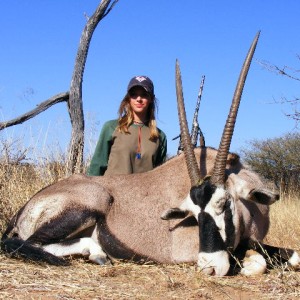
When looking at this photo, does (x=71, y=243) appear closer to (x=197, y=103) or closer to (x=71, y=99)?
(x=197, y=103)

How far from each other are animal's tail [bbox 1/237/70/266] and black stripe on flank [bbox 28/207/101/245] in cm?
29

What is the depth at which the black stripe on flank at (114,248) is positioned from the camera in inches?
178

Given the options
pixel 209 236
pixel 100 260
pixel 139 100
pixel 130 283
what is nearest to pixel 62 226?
pixel 100 260

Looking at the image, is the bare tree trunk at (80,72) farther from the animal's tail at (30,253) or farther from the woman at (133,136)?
the animal's tail at (30,253)

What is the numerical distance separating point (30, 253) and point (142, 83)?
7.07 feet

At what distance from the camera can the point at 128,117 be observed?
5656 millimetres

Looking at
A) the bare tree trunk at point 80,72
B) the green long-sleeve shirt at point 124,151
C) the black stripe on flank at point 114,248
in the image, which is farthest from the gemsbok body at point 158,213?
the bare tree trunk at point 80,72

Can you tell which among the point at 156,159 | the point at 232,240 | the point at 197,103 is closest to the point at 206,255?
the point at 232,240

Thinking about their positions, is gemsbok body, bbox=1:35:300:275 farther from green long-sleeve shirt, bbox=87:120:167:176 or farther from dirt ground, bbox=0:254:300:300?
green long-sleeve shirt, bbox=87:120:167:176

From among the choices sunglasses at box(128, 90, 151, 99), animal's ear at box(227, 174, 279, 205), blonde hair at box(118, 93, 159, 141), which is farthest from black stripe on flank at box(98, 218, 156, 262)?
sunglasses at box(128, 90, 151, 99)

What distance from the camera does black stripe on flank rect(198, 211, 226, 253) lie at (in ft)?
12.6

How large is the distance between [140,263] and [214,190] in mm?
913

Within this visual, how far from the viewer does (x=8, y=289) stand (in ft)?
10.4

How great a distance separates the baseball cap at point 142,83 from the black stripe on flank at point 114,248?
1.57 metres
